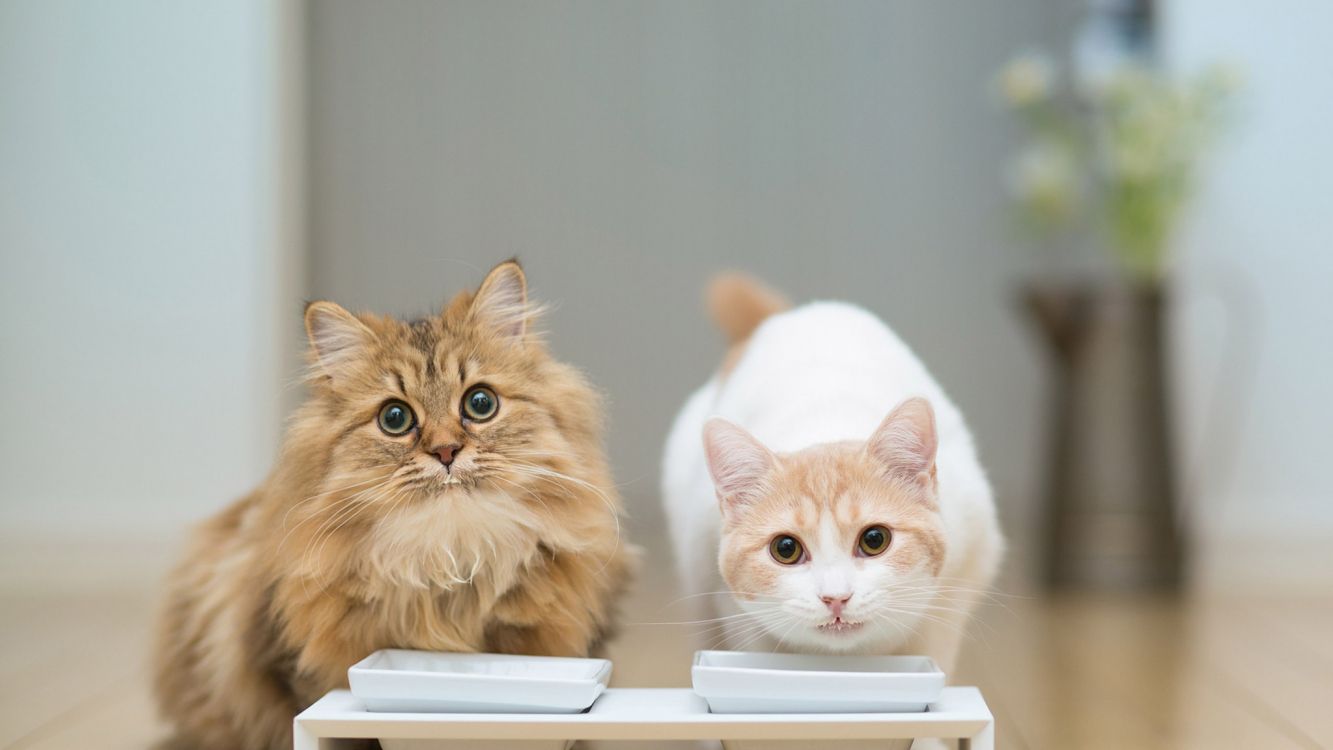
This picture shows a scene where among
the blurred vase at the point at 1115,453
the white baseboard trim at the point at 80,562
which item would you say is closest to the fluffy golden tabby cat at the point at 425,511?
the white baseboard trim at the point at 80,562

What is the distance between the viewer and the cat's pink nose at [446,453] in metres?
1.17

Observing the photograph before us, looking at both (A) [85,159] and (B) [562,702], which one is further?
(A) [85,159]

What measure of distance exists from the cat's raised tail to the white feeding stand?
881 mm

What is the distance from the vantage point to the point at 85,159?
119 inches

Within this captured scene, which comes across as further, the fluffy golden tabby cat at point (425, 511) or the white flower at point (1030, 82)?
the white flower at point (1030, 82)

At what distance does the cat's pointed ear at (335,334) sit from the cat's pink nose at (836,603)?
0.58m

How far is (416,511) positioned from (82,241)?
2314 millimetres

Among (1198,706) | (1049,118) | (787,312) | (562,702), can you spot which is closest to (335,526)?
(562,702)

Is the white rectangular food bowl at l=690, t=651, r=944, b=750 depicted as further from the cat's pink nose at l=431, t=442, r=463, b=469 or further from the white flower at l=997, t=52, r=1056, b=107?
the white flower at l=997, t=52, r=1056, b=107

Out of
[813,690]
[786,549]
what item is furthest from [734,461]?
[813,690]

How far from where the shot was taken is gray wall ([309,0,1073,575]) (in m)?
3.83

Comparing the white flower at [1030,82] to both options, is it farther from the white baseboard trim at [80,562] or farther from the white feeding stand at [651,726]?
the white baseboard trim at [80,562]

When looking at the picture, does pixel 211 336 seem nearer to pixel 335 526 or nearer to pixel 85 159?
pixel 85 159

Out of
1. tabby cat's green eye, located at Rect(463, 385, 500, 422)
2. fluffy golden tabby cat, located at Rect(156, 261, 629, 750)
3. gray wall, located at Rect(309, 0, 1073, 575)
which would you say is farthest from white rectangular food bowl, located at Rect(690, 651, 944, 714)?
gray wall, located at Rect(309, 0, 1073, 575)
